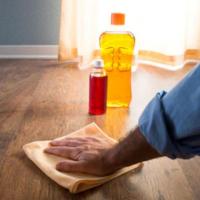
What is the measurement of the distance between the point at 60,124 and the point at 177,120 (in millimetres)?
653

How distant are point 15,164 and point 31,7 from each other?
4.83ft

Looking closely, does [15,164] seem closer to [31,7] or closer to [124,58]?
[124,58]

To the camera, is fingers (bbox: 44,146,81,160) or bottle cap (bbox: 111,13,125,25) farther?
bottle cap (bbox: 111,13,125,25)

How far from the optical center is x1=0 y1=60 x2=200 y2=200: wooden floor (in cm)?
80

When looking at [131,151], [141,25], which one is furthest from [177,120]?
[141,25]

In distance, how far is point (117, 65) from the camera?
1.39 metres

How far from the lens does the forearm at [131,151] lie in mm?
655

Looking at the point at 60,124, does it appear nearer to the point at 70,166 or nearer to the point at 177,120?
the point at 70,166

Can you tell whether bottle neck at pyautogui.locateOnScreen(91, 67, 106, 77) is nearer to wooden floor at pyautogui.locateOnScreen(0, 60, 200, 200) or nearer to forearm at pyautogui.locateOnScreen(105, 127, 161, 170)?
wooden floor at pyautogui.locateOnScreen(0, 60, 200, 200)

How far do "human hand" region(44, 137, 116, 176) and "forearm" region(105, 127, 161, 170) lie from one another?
1 centimetres

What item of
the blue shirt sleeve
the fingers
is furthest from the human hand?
the blue shirt sleeve

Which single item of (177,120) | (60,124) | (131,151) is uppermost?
(177,120)

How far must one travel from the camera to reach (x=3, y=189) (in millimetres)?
798

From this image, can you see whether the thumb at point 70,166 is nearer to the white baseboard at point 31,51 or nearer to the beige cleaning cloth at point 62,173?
the beige cleaning cloth at point 62,173
